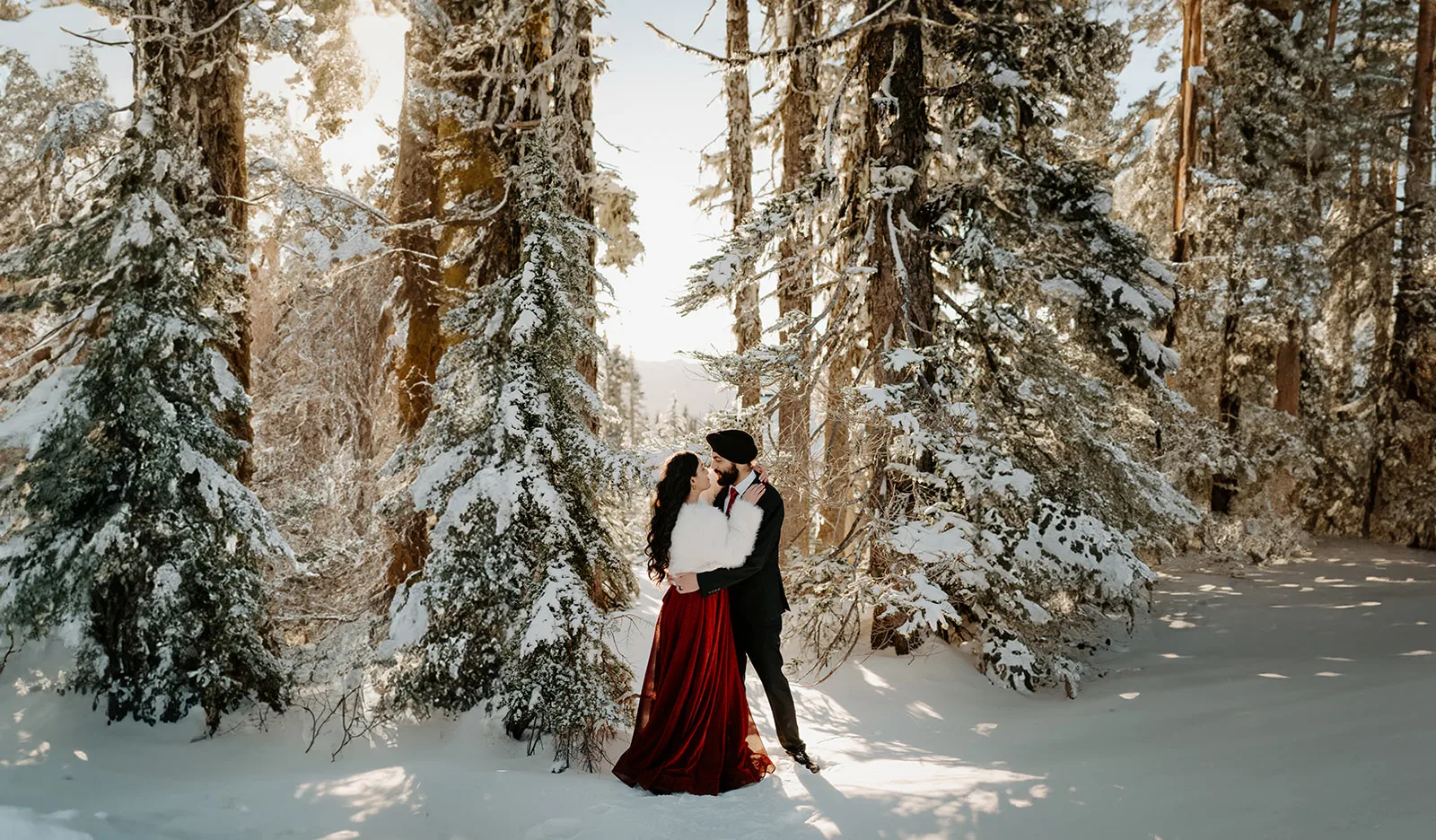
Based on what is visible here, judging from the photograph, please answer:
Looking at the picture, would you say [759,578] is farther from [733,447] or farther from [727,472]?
[733,447]

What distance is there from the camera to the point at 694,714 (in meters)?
4.77

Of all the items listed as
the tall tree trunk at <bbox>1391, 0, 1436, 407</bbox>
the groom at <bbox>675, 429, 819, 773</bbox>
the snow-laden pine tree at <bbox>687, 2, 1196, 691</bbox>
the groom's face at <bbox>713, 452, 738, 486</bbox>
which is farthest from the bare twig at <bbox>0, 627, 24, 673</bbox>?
the tall tree trunk at <bbox>1391, 0, 1436, 407</bbox>

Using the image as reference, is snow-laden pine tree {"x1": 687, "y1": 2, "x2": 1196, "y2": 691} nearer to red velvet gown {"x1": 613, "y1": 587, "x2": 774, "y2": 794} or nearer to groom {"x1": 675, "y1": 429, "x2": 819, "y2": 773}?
Result: groom {"x1": 675, "y1": 429, "x2": 819, "y2": 773}

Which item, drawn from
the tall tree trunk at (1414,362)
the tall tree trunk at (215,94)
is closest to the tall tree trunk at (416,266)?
the tall tree trunk at (215,94)

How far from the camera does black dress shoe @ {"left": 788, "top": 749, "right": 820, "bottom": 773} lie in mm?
4956

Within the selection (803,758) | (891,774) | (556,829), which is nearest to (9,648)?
(556,829)

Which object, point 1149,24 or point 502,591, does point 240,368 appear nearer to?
point 502,591

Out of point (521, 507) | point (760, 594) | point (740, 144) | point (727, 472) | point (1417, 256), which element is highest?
point (740, 144)

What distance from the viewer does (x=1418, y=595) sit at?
33.0ft

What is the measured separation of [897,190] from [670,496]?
421 cm

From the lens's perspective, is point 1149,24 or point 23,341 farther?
point 1149,24

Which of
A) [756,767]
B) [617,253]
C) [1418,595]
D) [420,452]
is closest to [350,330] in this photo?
[617,253]

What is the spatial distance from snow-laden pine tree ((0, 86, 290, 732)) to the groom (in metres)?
3.63

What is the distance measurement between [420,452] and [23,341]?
8651 mm
